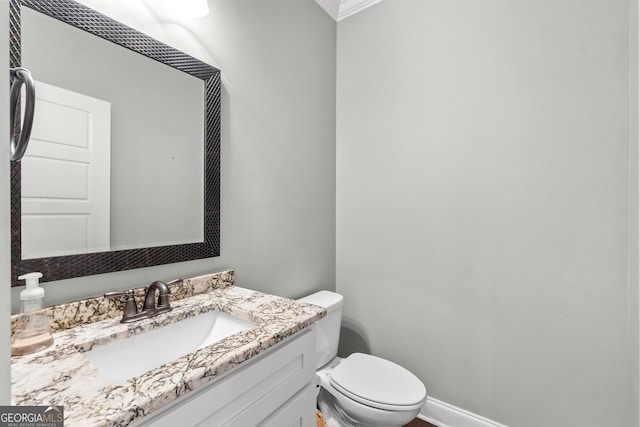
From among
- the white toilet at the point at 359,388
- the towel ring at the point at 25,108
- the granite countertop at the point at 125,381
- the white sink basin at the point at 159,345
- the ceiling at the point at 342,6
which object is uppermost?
the ceiling at the point at 342,6

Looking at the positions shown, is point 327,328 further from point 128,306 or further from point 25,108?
point 25,108

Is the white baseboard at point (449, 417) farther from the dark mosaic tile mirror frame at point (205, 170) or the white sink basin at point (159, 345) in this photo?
the dark mosaic tile mirror frame at point (205, 170)

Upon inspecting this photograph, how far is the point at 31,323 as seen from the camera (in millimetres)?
748

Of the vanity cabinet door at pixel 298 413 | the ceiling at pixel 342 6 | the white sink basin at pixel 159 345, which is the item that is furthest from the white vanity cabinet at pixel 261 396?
the ceiling at pixel 342 6

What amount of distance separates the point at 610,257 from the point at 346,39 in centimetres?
A: 190

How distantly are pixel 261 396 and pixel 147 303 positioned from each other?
50 cm

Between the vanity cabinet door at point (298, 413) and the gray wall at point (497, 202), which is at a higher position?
the gray wall at point (497, 202)

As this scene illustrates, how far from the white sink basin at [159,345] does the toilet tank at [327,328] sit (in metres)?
0.61

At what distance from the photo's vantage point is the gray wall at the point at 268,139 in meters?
1.17

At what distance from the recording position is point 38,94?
0.83 m

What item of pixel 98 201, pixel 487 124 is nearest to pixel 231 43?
pixel 98 201

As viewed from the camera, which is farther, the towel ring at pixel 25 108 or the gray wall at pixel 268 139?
the gray wall at pixel 268 139

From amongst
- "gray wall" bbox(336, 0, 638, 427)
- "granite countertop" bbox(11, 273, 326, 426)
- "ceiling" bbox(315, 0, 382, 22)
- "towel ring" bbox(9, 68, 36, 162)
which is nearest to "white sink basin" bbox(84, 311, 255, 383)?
"granite countertop" bbox(11, 273, 326, 426)

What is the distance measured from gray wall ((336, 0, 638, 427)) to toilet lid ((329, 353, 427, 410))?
0.33m
